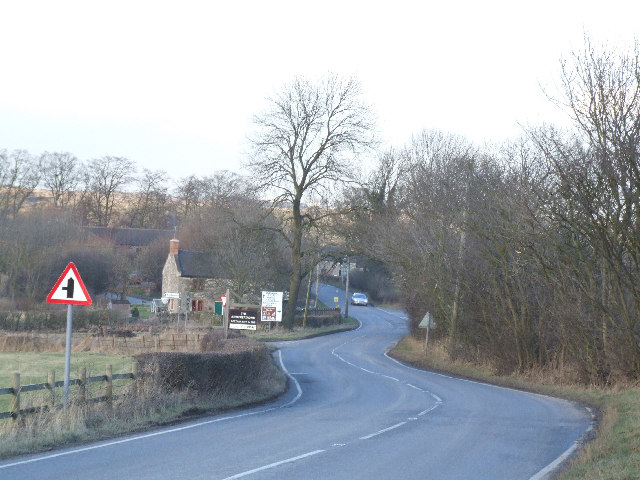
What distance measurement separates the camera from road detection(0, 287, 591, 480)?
9.86m

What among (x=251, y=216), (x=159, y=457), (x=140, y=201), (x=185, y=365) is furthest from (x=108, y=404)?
(x=140, y=201)

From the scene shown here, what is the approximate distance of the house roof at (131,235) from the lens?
275 feet

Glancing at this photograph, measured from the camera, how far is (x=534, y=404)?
2059cm

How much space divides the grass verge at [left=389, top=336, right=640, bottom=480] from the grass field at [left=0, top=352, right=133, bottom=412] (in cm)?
1400

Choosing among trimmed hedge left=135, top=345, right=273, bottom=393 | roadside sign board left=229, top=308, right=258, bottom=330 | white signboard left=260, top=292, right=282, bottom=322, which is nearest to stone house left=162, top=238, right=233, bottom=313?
white signboard left=260, top=292, right=282, bottom=322

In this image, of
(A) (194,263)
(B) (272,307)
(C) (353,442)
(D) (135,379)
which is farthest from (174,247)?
(C) (353,442)

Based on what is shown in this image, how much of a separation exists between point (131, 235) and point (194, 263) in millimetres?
19398

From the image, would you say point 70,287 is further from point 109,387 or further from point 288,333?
point 288,333

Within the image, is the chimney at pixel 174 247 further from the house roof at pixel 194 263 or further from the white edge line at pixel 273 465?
the white edge line at pixel 273 465

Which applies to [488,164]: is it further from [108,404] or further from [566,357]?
[108,404]

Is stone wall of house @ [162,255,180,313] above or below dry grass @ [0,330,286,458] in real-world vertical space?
above

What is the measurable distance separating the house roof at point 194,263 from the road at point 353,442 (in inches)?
1825

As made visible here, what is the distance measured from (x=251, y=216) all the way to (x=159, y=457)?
146ft

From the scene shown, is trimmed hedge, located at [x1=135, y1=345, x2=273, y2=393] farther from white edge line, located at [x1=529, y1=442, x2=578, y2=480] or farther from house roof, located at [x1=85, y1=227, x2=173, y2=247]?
house roof, located at [x1=85, y1=227, x2=173, y2=247]
